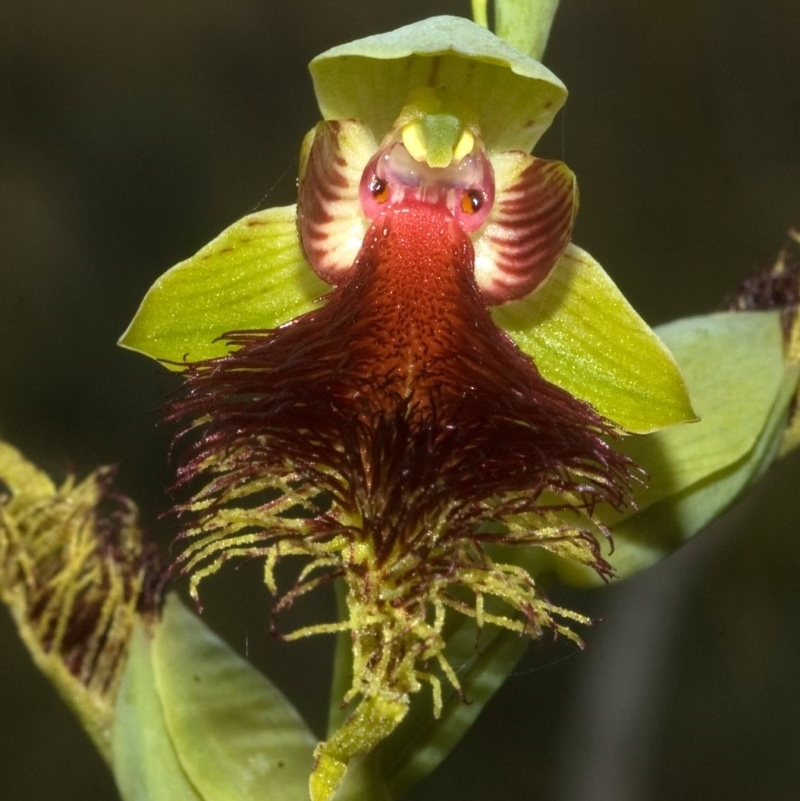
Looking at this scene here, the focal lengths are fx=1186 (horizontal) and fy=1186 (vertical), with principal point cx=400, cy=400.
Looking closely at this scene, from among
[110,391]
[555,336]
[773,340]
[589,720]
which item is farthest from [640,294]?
[555,336]

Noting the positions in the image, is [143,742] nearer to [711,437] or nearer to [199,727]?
[199,727]

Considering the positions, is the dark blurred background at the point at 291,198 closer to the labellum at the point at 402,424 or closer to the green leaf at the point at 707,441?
the green leaf at the point at 707,441

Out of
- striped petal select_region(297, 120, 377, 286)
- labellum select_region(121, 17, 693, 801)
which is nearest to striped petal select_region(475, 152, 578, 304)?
labellum select_region(121, 17, 693, 801)

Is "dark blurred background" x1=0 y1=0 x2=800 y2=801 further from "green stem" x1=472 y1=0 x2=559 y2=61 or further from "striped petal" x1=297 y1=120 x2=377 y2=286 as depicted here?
"striped petal" x1=297 y1=120 x2=377 y2=286

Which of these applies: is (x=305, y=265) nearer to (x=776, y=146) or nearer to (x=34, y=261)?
(x=34, y=261)

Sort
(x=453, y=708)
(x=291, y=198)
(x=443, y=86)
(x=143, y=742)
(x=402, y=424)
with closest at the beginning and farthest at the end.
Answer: (x=402, y=424)
(x=443, y=86)
(x=453, y=708)
(x=143, y=742)
(x=291, y=198)

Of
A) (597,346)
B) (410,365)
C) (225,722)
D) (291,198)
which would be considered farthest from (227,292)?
(291,198)
